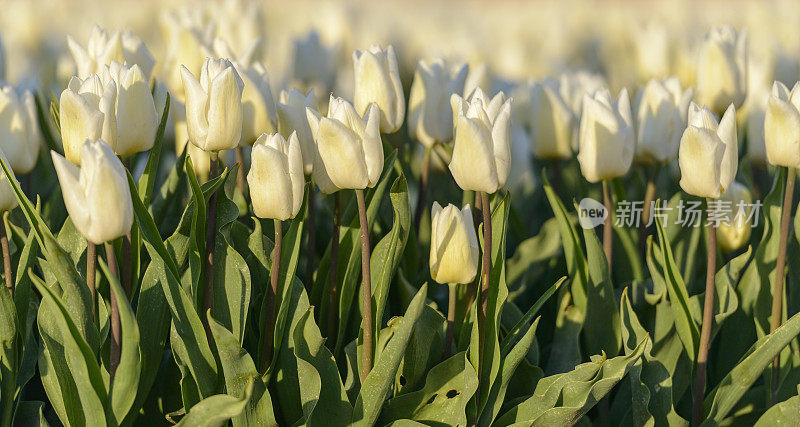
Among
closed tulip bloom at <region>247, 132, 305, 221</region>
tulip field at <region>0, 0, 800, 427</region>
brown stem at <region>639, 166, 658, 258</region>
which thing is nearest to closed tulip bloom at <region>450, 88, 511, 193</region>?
tulip field at <region>0, 0, 800, 427</region>

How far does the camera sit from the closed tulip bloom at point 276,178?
1354mm

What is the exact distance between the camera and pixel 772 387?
1736 millimetres

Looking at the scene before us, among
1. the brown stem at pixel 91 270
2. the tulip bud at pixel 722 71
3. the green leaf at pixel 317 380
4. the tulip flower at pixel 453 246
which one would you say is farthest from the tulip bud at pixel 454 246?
the tulip bud at pixel 722 71

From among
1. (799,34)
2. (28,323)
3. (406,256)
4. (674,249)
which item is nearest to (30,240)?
(28,323)

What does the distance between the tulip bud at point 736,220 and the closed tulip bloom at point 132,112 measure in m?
1.33

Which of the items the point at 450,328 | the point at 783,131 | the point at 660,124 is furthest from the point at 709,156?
the point at 450,328

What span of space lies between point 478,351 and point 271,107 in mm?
675

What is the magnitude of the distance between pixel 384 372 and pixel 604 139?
0.74 meters

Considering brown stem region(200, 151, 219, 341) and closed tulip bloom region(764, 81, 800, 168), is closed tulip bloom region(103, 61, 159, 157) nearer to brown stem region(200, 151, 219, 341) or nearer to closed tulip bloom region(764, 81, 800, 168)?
brown stem region(200, 151, 219, 341)

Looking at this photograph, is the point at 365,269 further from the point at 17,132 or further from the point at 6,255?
the point at 17,132

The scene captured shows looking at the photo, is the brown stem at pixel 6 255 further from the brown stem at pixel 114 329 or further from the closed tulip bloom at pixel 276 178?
the closed tulip bloom at pixel 276 178

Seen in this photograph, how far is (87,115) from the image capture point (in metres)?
1.37

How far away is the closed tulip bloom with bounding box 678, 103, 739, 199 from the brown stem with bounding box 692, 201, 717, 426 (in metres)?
0.09

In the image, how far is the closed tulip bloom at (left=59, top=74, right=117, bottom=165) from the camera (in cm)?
137
